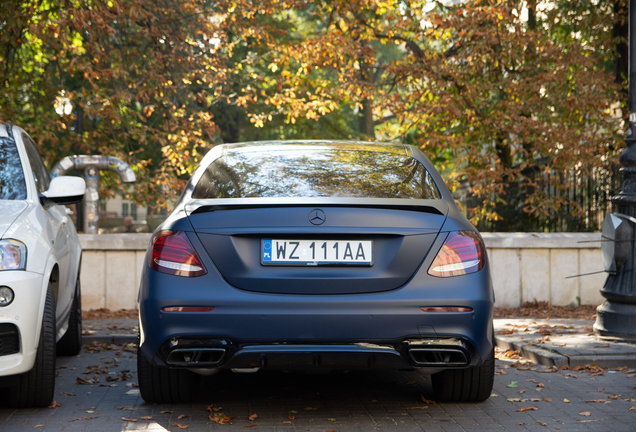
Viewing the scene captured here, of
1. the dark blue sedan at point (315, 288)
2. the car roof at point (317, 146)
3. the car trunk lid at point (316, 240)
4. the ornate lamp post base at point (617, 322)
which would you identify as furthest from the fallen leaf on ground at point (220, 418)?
the ornate lamp post base at point (617, 322)

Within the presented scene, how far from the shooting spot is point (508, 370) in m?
6.10

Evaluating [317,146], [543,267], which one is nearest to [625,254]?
[543,267]

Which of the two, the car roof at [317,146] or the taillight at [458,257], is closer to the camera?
the taillight at [458,257]

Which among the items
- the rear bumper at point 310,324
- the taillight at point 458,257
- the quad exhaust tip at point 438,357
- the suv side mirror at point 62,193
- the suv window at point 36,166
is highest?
the suv window at point 36,166

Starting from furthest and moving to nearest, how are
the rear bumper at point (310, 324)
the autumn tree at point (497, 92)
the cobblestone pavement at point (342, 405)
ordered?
1. the autumn tree at point (497, 92)
2. the cobblestone pavement at point (342, 405)
3. the rear bumper at point (310, 324)

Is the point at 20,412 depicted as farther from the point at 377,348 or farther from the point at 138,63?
the point at 138,63

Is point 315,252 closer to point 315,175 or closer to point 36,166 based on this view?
point 315,175

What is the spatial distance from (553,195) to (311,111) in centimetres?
451

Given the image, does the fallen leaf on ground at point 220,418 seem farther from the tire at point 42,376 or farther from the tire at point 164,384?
the tire at point 42,376

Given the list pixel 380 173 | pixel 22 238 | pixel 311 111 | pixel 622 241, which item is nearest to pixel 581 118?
pixel 311 111

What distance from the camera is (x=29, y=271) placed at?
4152 millimetres

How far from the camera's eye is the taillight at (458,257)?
156 inches

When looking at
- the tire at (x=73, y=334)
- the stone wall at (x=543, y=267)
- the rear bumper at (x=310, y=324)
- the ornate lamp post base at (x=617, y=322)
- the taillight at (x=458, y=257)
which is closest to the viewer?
the rear bumper at (x=310, y=324)

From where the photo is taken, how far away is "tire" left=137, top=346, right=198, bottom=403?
4480mm
